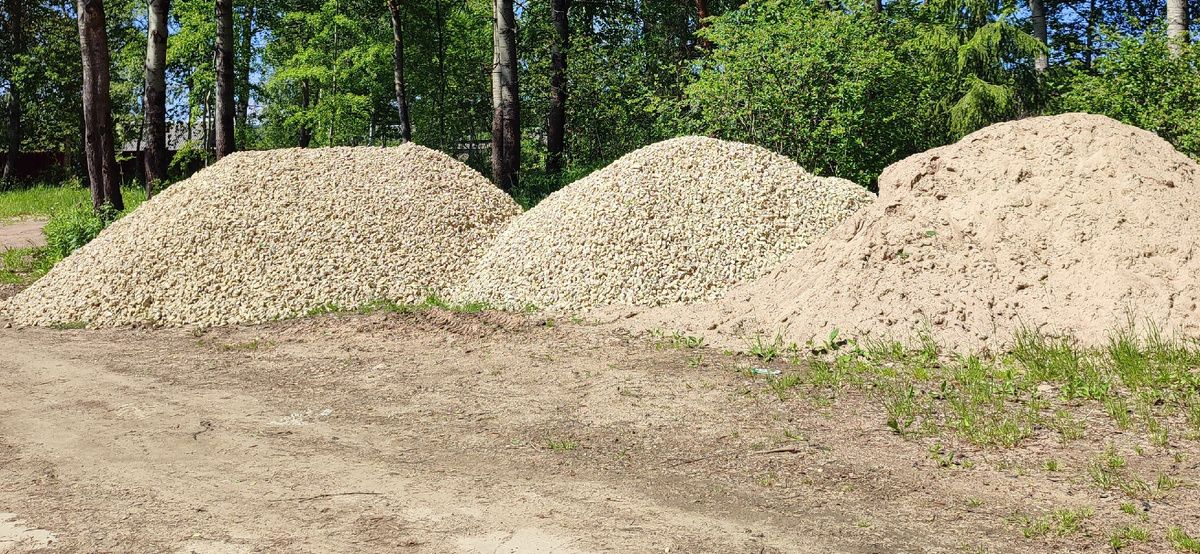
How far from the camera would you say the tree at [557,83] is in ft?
63.4

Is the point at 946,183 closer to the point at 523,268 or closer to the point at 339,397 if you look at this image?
the point at 523,268

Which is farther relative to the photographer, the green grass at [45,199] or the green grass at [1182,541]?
the green grass at [45,199]

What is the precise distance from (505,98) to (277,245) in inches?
235

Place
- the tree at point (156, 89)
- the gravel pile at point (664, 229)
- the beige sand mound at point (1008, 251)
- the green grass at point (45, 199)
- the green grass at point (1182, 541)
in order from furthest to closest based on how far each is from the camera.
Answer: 1. the green grass at point (45, 199)
2. the tree at point (156, 89)
3. the gravel pile at point (664, 229)
4. the beige sand mound at point (1008, 251)
5. the green grass at point (1182, 541)

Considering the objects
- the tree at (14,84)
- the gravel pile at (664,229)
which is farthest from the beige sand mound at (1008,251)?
the tree at (14,84)

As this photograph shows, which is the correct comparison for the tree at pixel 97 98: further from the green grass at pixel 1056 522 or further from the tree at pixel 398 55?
the green grass at pixel 1056 522

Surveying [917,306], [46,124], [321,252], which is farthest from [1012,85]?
[46,124]

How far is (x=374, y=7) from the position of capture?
2870 cm

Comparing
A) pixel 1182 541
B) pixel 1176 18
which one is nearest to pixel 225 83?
pixel 1182 541

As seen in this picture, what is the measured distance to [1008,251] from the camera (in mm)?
7430

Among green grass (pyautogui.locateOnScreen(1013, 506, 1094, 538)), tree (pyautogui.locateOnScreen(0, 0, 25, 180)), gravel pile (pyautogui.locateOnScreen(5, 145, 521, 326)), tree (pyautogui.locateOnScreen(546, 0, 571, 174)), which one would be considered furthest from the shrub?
tree (pyautogui.locateOnScreen(0, 0, 25, 180))

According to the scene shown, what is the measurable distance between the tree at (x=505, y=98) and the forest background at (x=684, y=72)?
0.21 m

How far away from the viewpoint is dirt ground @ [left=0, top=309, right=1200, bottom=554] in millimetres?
3756

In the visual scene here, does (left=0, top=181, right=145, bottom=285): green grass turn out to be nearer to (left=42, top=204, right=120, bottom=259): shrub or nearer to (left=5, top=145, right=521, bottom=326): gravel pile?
(left=42, top=204, right=120, bottom=259): shrub
